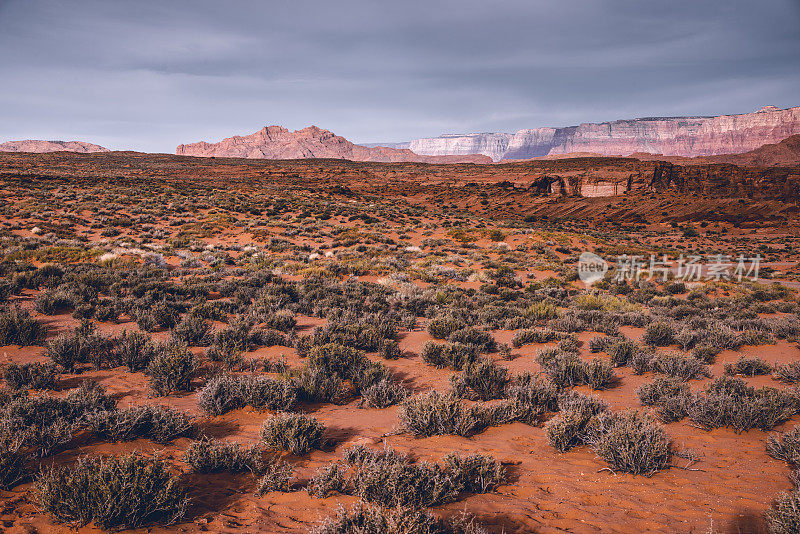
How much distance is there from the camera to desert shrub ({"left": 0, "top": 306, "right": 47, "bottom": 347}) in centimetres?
622

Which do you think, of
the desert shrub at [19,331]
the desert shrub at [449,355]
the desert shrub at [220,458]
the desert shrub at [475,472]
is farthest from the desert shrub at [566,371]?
the desert shrub at [19,331]

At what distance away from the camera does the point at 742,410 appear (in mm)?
4328

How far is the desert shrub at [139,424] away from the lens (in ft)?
11.9

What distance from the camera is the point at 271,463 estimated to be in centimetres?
332

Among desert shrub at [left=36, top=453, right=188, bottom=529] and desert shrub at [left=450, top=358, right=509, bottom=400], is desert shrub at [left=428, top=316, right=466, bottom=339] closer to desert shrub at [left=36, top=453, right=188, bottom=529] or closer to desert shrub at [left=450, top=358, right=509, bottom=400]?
desert shrub at [left=450, top=358, right=509, bottom=400]

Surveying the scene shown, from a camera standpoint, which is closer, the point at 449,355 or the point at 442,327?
the point at 449,355

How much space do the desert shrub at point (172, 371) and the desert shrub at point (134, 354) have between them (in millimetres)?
356

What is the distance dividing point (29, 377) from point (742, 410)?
889 cm

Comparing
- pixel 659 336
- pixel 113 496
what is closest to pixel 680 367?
pixel 659 336

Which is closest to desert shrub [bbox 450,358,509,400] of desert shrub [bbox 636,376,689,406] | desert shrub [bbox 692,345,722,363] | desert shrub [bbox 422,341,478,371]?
desert shrub [bbox 422,341,478,371]

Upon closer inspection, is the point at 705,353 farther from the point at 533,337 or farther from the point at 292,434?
the point at 292,434

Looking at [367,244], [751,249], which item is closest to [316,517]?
[367,244]

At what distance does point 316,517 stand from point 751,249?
40892mm

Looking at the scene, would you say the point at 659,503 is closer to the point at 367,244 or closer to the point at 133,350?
the point at 133,350
